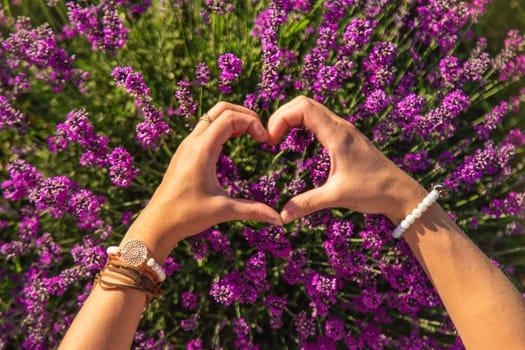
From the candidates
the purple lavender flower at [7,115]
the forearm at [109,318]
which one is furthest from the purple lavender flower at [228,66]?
the purple lavender flower at [7,115]

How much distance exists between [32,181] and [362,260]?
6.06 feet

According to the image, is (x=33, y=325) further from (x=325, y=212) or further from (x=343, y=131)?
Result: (x=343, y=131)

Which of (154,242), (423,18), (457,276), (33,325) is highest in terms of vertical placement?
(423,18)

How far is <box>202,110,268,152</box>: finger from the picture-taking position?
168 cm

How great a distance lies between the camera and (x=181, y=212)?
5.41ft

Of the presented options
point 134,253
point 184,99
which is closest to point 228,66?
point 184,99

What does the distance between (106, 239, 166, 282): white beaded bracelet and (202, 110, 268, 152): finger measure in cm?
53

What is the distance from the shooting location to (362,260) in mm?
2104

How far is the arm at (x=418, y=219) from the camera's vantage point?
67.5 inches

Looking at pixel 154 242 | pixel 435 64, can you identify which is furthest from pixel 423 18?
pixel 154 242

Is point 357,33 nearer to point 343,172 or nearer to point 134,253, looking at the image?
point 343,172

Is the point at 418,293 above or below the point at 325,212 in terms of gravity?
below

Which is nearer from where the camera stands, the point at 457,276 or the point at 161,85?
the point at 457,276

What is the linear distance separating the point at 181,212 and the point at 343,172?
2.47ft
